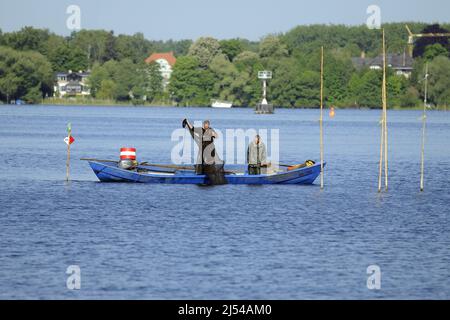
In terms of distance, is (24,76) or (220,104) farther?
(220,104)

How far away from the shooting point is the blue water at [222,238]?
949 inches

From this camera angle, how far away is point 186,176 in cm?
4297

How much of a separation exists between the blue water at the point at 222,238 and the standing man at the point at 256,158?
0.77 meters

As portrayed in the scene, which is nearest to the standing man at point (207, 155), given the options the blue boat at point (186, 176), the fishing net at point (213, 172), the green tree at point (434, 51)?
the fishing net at point (213, 172)

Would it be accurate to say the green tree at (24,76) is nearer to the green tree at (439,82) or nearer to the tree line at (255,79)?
the tree line at (255,79)

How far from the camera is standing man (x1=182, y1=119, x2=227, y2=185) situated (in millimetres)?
41344

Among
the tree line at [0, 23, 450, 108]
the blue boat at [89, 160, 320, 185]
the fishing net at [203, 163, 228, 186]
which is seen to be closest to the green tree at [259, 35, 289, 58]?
the tree line at [0, 23, 450, 108]

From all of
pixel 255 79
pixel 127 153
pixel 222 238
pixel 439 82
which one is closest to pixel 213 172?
pixel 127 153

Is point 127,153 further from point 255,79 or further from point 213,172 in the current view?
point 255,79

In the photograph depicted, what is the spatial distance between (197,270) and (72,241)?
5.16 metres

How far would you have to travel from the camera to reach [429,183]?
163 ft

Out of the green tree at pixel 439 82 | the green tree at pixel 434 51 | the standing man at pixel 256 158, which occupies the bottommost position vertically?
the standing man at pixel 256 158

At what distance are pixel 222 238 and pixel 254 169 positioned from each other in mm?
13433

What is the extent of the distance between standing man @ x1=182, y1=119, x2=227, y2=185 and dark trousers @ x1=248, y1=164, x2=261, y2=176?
1.11 m
